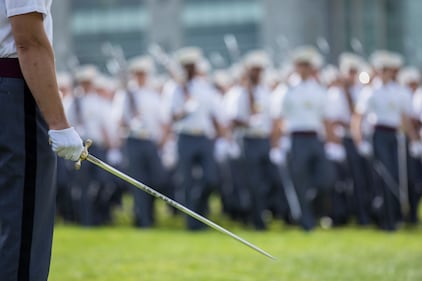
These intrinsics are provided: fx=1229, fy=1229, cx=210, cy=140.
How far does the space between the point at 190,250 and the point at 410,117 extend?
15.8 ft

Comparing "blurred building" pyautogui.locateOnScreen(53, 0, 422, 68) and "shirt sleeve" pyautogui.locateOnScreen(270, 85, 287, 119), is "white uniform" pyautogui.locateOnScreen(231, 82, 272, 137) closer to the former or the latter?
"shirt sleeve" pyautogui.locateOnScreen(270, 85, 287, 119)

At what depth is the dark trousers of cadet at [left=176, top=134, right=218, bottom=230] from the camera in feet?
48.6

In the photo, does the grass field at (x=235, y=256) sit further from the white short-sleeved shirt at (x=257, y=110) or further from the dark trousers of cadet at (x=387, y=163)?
the white short-sleeved shirt at (x=257, y=110)

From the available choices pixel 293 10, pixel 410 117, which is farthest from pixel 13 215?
pixel 293 10

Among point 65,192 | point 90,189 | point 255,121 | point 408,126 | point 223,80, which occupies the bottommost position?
point 65,192

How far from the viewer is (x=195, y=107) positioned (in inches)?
584

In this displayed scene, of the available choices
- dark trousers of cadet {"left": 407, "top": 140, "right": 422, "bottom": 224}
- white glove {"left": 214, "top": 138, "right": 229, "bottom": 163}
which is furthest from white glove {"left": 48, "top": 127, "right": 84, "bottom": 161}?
dark trousers of cadet {"left": 407, "top": 140, "right": 422, "bottom": 224}

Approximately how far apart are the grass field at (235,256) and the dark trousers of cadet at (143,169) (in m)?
0.75

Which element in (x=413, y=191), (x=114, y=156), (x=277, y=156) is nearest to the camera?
(x=277, y=156)

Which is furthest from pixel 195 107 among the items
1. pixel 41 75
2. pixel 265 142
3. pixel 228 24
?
pixel 228 24

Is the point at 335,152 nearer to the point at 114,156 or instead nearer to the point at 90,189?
the point at 114,156

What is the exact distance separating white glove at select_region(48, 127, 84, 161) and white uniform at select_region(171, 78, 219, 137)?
9.74 metres

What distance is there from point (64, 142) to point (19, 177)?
230 mm

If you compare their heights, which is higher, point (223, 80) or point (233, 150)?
point (223, 80)
